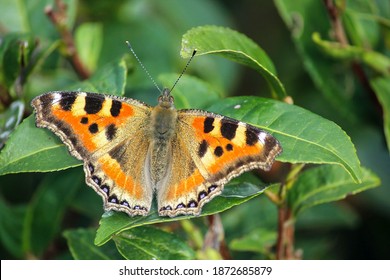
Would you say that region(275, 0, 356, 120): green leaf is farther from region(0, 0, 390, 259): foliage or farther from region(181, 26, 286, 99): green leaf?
region(181, 26, 286, 99): green leaf

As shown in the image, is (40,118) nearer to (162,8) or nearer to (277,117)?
(277,117)

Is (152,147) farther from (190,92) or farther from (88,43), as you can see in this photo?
(88,43)

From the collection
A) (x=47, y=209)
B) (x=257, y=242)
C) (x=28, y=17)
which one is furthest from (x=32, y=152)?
(x=28, y=17)

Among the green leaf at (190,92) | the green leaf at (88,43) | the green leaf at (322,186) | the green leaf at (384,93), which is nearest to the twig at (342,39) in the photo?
Result: the green leaf at (384,93)

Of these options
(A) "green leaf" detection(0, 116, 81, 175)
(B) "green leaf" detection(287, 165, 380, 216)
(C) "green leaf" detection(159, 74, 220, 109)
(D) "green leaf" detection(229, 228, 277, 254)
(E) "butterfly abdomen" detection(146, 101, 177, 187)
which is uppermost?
(A) "green leaf" detection(0, 116, 81, 175)

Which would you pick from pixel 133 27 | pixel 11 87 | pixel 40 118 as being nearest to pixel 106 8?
pixel 133 27

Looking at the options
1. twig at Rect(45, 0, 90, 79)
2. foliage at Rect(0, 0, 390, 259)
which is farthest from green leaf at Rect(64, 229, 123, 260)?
twig at Rect(45, 0, 90, 79)
